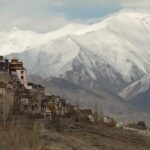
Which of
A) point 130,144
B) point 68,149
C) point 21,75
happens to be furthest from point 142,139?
point 21,75

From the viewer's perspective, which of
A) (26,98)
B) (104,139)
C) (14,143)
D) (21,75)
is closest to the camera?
(14,143)

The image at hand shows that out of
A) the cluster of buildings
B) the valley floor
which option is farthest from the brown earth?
the cluster of buildings

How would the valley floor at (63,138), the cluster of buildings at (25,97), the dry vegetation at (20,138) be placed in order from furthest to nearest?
the cluster of buildings at (25,97), the valley floor at (63,138), the dry vegetation at (20,138)

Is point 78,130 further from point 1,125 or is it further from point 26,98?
point 26,98

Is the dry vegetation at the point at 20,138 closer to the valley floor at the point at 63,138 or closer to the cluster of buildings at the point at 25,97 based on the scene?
the valley floor at the point at 63,138

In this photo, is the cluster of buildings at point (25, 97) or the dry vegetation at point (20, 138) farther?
the cluster of buildings at point (25, 97)

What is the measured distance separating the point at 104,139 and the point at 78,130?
5563mm

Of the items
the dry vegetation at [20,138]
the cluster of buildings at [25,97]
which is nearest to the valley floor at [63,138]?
the dry vegetation at [20,138]

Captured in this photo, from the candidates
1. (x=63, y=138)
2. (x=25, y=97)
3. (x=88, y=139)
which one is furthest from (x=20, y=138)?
(x=25, y=97)

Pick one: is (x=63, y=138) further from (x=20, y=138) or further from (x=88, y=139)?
(x=20, y=138)

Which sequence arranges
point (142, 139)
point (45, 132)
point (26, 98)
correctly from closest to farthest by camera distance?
point (45, 132) < point (142, 139) < point (26, 98)

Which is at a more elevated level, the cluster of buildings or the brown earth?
the cluster of buildings

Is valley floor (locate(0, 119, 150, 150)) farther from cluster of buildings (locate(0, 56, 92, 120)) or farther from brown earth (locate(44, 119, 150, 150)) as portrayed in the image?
cluster of buildings (locate(0, 56, 92, 120))

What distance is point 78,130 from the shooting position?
11206cm
